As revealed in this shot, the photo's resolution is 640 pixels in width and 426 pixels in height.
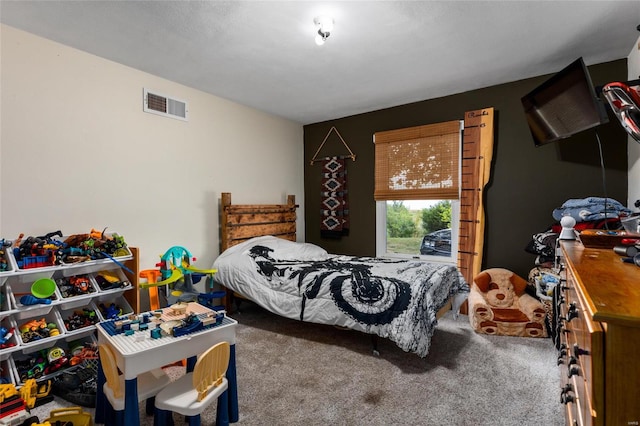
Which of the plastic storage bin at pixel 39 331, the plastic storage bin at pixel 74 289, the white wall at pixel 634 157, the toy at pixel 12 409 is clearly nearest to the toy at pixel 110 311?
the plastic storage bin at pixel 74 289

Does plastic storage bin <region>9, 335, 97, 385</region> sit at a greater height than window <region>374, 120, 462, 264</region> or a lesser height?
lesser

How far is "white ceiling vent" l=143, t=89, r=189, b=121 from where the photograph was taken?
10.3ft

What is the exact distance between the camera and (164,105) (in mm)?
3279

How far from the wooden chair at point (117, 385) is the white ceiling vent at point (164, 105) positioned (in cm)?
244

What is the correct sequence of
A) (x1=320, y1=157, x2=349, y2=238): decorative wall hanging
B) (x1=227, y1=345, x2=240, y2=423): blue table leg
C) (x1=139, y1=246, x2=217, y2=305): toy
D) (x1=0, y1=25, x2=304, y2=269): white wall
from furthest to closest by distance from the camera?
(x1=320, y1=157, x2=349, y2=238): decorative wall hanging
(x1=139, y1=246, x2=217, y2=305): toy
(x1=0, y1=25, x2=304, y2=269): white wall
(x1=227, y1=345, x2=240, y2=423): blue table leg

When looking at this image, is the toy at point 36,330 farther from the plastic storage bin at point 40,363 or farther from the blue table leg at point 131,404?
the blue table leg at point 131,404

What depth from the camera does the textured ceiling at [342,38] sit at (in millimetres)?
2107

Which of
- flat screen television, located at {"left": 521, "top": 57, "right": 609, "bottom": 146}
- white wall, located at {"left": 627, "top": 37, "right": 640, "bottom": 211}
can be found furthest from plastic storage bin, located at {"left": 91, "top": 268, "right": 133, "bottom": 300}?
white wall, located at {"left": 627, "top": 37, "right": 640, "bottom": 211}

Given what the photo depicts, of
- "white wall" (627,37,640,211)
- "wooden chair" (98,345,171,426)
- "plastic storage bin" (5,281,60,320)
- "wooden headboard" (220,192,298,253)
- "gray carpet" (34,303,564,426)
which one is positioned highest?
"white wall" (627,37,640,211)

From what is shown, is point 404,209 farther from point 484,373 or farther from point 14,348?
point 14,348

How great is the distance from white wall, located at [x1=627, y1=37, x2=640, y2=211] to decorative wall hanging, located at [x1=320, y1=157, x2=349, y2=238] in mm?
2955

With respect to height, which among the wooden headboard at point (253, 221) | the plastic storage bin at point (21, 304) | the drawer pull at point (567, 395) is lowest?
the drawer pull at point (567, 395)

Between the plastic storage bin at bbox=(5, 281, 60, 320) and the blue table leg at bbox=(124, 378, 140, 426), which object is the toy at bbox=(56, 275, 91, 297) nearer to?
the plastic storage bin at bbox=(5, 281, 60, 320)

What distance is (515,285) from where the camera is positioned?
319cm
